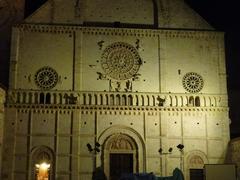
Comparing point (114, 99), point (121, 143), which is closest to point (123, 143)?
point (121, 143)

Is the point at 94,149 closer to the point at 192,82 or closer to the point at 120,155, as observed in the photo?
the point at 120,155

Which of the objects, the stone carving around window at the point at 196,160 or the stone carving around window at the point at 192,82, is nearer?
the stone carving around window at the point at 196,160

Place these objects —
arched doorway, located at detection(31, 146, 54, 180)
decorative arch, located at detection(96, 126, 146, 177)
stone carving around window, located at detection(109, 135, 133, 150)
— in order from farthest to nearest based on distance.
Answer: stone carving around window, located at detection(109, 135, 133, 150) < decorative arch, located at detection(96, 126, 146, 177) < arched doorway, located at detection(31, 146, 54, 180)

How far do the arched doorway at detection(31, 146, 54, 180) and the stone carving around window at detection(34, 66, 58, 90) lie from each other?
348 centimetres

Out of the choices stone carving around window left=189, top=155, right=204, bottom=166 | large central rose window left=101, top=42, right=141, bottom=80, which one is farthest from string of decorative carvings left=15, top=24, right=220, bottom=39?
stone carving around window left=189, top=155, right=204, bottom=166

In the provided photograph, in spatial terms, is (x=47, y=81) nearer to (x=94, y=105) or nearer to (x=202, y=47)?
(x=94, y=105)

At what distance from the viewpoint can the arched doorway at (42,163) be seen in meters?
23.4

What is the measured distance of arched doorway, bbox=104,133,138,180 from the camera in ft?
78.4

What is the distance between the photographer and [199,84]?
25.4 meters

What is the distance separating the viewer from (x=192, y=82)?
83.0 ft

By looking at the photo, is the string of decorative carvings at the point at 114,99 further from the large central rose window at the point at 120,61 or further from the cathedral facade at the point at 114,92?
the large central rose window at the point at 120,61

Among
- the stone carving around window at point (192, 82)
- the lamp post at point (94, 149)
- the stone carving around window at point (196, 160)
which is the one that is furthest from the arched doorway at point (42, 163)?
→ the stone carving around window at point (192, 82)

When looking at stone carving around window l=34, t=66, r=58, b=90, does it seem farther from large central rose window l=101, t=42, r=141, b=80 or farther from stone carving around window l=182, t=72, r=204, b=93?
stone carving around window l=182, t=72, r=204, b=93

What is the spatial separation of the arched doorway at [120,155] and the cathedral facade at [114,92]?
0.06 m
